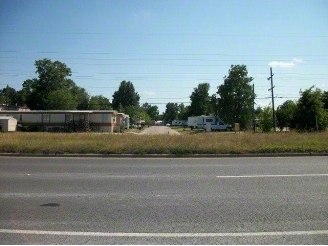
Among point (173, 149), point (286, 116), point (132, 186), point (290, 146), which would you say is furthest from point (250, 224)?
point (286, 116)

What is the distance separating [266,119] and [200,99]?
6268 centimetres

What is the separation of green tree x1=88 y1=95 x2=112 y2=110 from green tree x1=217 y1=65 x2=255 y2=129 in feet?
126

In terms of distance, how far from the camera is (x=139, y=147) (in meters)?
14.8

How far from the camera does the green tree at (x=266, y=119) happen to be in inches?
1411

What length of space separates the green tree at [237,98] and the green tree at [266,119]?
54.4ft

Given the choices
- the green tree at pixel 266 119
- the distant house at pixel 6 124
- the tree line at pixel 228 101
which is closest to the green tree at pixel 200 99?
the tree line at pixel 228 101

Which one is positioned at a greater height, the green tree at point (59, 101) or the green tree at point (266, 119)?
the green tree at point (59, 101)

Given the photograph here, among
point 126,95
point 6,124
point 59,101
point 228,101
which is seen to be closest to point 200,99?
point 126,95

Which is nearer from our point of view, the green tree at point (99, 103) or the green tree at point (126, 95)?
the green tree at point (99, 103)

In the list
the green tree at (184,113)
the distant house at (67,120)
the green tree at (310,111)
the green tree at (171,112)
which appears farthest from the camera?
the green tree at (171,112)

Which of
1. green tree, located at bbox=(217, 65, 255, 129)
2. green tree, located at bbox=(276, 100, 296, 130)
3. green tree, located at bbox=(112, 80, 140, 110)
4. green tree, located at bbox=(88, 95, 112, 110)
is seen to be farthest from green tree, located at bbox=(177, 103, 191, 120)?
green tree, located at bbox=(276, 100, 296, 130)

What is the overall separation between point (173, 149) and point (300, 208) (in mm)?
9389

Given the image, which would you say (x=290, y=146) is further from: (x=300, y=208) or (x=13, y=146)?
(x=13, y=146)

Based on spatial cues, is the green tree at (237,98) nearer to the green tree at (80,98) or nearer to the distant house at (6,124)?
the distant house at (6,124)
